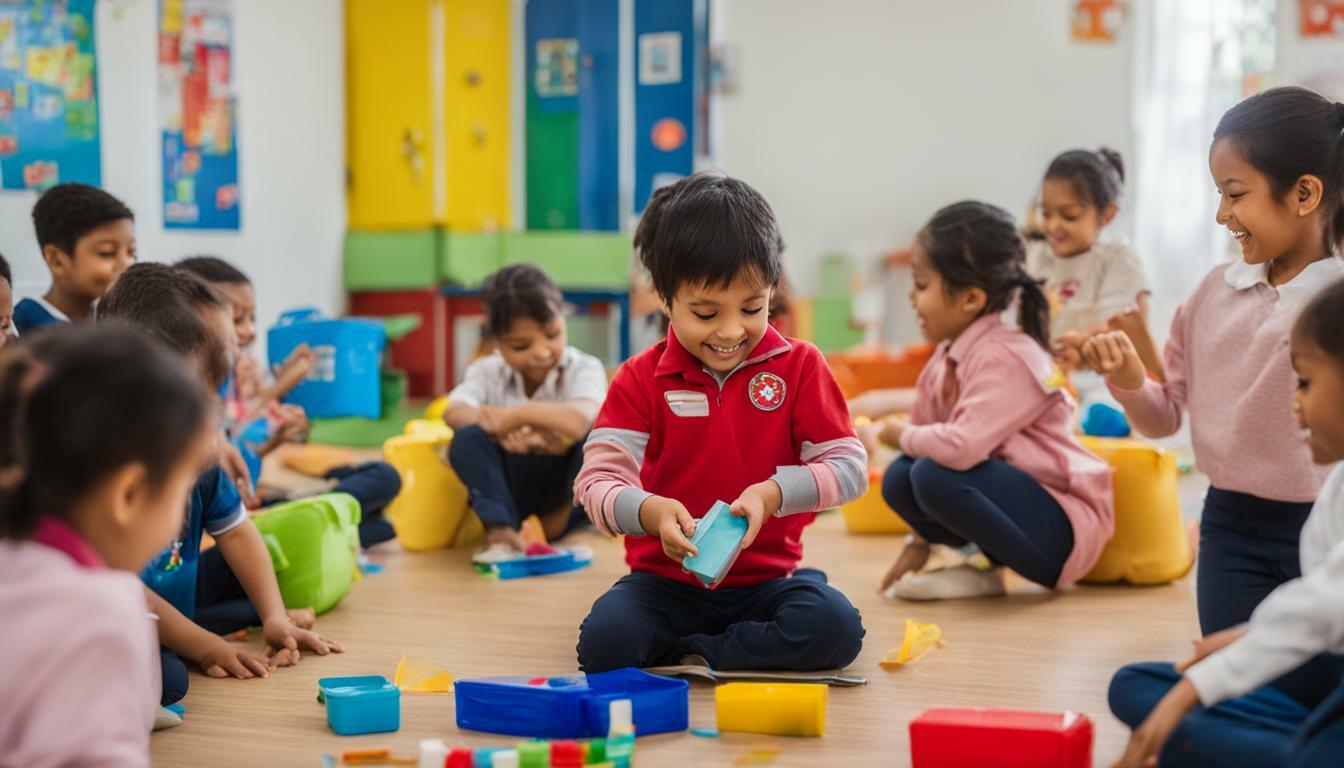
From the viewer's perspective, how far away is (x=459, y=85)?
515 cm

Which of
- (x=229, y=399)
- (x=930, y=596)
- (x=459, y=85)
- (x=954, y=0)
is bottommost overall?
(x=930, y=596)

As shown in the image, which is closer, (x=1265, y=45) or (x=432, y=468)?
(x=432, y=468)

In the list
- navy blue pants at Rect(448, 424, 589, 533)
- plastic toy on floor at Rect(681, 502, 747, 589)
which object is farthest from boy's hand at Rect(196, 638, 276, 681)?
navy blue pants at Rect(448, 424, 589, 533)

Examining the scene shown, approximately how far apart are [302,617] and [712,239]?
2.87 feet

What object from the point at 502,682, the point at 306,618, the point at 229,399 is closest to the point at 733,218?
the point at 502,682

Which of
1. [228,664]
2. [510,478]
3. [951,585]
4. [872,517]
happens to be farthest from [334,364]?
[951,585]

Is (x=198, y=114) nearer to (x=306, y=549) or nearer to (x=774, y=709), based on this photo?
(x=306, y=549)

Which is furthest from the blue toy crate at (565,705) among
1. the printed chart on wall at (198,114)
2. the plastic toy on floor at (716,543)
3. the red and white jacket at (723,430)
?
the printed chart on wall at (198,114)

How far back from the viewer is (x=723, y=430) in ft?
5.99

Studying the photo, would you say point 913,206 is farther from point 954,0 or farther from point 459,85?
point 459,85

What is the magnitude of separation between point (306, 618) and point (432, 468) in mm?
777

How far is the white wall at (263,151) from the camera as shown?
362cm

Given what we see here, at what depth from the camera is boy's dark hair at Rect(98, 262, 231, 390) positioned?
180cm

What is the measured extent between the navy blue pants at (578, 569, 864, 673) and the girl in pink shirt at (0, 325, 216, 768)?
0.80 m
